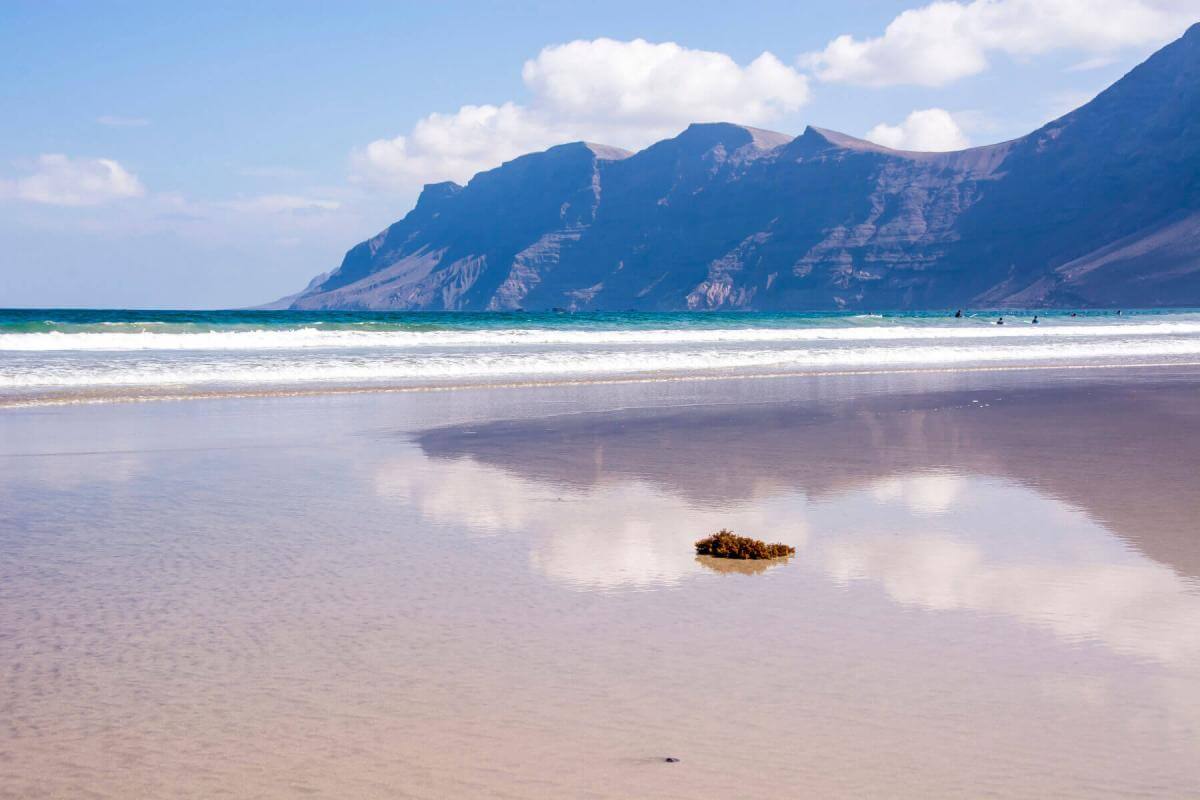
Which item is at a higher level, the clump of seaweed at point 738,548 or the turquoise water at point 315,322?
the turquoise water at point 315,322

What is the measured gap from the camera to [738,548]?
24.0 feet

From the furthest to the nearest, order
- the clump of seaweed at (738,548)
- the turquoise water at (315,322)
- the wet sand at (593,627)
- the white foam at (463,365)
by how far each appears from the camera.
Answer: the turquoise water at (315,322), the white foam at (463,365), the clump of seaweed at (738,548), the wet sand at (593,627)

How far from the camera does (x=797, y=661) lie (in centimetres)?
505

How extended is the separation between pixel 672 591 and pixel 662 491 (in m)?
3.87

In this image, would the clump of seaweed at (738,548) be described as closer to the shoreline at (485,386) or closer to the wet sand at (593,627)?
the wet sand at (593,627)

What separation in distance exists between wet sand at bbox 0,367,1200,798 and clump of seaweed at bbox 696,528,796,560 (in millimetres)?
157

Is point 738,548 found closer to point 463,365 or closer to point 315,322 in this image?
point 463,365

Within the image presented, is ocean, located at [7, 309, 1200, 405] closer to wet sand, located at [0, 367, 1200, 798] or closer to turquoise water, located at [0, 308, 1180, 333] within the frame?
turquoise water, located at [0, 308, 1180, 333]

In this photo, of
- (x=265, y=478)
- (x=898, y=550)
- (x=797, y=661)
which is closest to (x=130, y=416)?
(x=265, y=478)

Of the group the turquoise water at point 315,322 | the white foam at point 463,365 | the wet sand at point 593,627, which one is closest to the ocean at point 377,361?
the white foam at point 463,365

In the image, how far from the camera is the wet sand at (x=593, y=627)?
3914 millimetres

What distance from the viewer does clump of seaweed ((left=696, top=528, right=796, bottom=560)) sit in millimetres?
7305

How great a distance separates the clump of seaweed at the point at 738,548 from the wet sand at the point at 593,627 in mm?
157

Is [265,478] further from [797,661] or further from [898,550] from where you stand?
[797,661]
